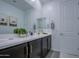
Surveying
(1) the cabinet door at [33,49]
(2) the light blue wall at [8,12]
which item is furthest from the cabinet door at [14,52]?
(2) the light blue wall at [8,12]

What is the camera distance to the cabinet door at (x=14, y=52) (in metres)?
0.86

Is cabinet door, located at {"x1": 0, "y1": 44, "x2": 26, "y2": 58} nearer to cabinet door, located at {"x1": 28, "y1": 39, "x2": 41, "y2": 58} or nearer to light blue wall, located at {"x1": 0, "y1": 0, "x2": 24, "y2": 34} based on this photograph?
cabinet door, located at {"x1": 28, "y1": 39, "x2": 41, "y2": 58}

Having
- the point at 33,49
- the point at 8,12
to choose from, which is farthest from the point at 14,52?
the point at 8,12

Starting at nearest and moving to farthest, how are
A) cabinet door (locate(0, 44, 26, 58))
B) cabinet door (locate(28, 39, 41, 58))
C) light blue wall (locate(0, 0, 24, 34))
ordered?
1. cabinet door (locate(0, 44, 26, 58))
2. cabinet door (locate(28, 39, 41, 58))
3. light blue wall (locate(0, 0, 24, 34))

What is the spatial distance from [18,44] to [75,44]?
2.78 m

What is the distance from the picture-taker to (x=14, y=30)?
1.94m

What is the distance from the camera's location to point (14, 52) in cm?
101

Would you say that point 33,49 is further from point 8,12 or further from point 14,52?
point 8,12

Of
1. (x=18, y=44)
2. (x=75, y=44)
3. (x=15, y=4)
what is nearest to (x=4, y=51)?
(x=18, y=44)

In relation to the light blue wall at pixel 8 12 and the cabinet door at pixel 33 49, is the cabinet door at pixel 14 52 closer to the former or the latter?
the cabinet door at pixel 33 49

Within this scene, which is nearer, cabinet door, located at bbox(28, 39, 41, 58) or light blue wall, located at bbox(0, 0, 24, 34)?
cabinet door, located at bbox(28, 39, 41, 58)

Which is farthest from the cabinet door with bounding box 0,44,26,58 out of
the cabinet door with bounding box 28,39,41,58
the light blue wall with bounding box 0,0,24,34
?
the light blue wall with bounding box 0,0,24,34

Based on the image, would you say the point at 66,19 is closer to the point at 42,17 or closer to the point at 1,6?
the point at 42,17

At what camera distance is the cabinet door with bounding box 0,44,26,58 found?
0.86 meters
